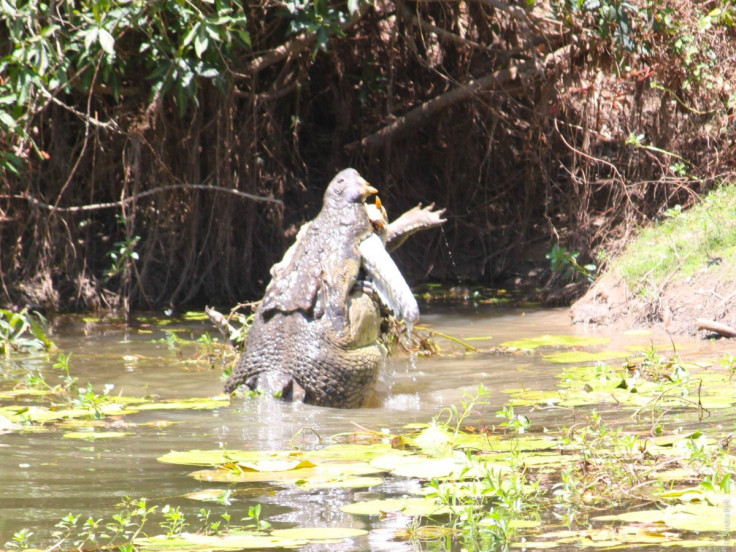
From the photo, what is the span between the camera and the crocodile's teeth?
490 centimetres

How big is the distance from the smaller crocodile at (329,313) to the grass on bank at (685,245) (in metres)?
2.90

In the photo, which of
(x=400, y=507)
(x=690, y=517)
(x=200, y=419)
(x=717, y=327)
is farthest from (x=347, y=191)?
(x=690, y=517)

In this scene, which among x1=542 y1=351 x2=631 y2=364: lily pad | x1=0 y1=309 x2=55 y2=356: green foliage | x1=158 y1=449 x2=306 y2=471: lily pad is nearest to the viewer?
x1=158 y1=449 x2=306 y2=471: lily pad

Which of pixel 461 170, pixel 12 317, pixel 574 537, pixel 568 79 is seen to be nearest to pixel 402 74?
pixel 461 170

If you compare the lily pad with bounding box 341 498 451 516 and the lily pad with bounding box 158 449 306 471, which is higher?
the lily pad with bounding box 158 449 306 471

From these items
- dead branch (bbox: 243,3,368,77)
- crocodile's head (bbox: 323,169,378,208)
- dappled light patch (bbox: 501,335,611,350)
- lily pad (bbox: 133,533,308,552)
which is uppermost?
dead branch (bbox: 243,3,368,77)

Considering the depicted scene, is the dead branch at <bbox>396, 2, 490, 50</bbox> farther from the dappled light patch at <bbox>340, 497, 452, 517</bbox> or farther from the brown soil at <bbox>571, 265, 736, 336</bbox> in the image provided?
the dappled light patch at <bbox>340, 497, 452, 517</bbox>

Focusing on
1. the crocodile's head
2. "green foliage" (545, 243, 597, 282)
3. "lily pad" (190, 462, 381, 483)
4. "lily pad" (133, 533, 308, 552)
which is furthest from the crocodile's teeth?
"green foliage" (545, 243, 597, 282)

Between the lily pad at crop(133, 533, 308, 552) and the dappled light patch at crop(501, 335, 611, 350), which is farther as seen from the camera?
the dappled light patch at crop(501, 335, 611, 350)

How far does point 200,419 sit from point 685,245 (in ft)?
14.7

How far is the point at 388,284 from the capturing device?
16.1 ft

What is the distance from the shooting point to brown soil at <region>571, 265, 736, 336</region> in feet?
21.3

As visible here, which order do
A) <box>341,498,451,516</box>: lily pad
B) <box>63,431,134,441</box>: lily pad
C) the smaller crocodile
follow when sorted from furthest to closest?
the smaller crocodile, <box>63,431,134,441</box>: lily pad, <box>341,498,451,516</box>: lily pad

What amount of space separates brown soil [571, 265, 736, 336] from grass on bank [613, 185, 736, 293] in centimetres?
7
